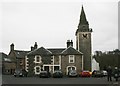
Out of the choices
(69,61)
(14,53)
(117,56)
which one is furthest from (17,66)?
(117,56)

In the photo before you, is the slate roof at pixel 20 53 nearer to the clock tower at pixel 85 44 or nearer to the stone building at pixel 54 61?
the stone building at pixel 54 61

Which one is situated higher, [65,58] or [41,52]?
[41,52]

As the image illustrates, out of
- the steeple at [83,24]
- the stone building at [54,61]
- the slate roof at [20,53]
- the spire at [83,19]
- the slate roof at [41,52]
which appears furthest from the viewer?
the slate roof at [20,53]

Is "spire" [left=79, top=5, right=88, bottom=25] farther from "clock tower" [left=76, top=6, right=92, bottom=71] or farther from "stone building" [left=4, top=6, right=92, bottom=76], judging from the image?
"clock tower" [left=76, top=6, right=92, bottom=71]

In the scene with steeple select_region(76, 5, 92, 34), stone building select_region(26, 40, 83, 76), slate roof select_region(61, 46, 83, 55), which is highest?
steeple select_region(76, 5, 92, 34)

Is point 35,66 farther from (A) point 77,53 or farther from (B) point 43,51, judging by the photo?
(A) point 77,53

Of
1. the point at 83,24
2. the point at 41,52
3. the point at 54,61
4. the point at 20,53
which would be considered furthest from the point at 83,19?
the point at 20,53

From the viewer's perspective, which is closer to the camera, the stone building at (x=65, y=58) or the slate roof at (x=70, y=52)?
the stone building at (x=65, y=58)

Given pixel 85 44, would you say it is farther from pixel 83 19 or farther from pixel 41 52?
pixel 41 52

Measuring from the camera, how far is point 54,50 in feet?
204

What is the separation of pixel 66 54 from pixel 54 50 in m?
4.40

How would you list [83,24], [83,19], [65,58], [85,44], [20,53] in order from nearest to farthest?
[65,58] → [85,44] → [83,24] → [83,19] → [20,53]

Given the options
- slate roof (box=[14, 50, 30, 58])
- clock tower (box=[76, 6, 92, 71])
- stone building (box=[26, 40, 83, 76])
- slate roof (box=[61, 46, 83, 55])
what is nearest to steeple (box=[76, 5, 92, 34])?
clock tower (box=[76, 6, 92, 71])

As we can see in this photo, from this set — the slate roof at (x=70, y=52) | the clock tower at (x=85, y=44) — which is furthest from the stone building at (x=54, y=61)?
the clock tower at (x=85, y=44)
